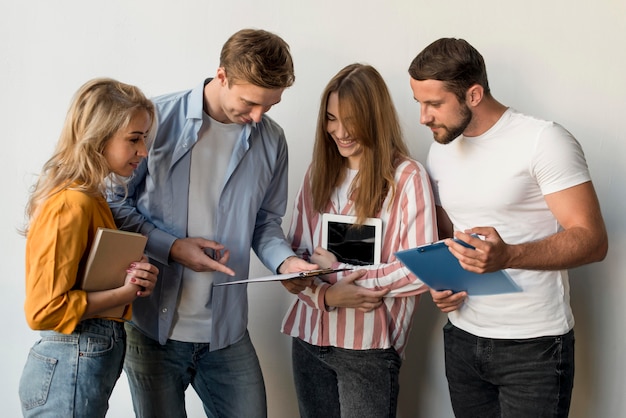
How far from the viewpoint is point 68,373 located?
1677 millimetres

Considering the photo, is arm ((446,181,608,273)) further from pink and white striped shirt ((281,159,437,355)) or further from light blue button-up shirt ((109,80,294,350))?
light blue button-up shirt ((109,80,294,350))

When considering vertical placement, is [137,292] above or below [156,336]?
above

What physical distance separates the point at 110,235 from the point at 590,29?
141cm

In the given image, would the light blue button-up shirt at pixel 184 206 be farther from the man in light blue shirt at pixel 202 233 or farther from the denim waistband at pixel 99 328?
the denim waistband at pixel 99 328


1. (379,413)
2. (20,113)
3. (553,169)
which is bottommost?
(379,413)

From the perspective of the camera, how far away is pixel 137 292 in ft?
5.80

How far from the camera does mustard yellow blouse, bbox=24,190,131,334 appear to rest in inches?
63.5

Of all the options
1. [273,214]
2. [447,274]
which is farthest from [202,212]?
[447,274]

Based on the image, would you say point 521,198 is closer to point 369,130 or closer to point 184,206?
point 369,130

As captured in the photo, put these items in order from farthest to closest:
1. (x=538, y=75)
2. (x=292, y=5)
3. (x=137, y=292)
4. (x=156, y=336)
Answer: (x=292, y=5)
(x=538, y=75)
(x=156, y=336)
(x=137, y=292)

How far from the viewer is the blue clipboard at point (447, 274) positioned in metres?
1.71

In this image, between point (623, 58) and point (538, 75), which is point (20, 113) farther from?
point (623, 58)

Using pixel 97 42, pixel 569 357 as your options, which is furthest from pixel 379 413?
pixel 97 42

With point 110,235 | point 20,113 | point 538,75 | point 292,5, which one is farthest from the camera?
point 20,113
